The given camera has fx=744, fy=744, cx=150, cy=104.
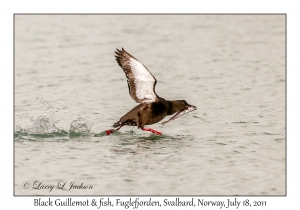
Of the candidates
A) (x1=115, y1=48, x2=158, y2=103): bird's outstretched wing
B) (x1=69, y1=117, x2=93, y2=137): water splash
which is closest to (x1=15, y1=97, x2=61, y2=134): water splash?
(x1=69, y1=117, x2=93, y2=137): water splash

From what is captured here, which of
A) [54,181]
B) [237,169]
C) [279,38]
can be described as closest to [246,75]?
[279,38]

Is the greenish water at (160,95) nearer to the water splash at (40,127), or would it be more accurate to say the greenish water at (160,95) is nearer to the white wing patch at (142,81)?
the water splash at (40,127)

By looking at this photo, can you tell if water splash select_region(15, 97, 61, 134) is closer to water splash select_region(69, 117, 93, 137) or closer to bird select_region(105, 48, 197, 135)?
water splash select_region(69, 117, 93, 137)

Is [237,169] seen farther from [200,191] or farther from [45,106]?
[45,106]

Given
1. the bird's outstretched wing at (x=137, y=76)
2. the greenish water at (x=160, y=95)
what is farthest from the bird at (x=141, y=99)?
the greenish water at (x=160, y=95)
